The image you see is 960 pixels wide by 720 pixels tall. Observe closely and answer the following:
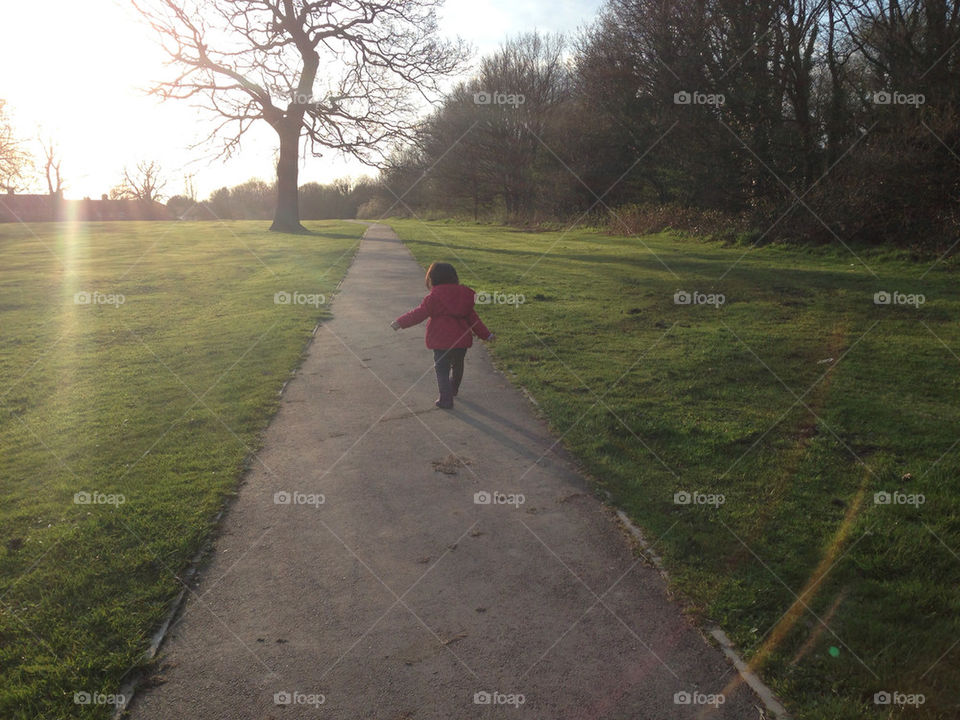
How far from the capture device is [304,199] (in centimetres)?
7138

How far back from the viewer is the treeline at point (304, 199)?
67.8 m

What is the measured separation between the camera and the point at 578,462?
18.8ft

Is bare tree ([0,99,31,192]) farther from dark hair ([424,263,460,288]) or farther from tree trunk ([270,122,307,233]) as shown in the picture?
dark hair ([424,263,460,288])

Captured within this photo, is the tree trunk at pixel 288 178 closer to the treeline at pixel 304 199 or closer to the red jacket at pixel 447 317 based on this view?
the red jacket at pixel 447 317

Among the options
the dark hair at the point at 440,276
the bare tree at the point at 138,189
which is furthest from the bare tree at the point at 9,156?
the dark hair at the point at 440,276

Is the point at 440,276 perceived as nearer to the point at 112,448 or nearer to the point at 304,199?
the point at 112,448

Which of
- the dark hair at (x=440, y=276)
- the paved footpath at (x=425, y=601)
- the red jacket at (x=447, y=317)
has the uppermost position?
the dark hair at (x=440, y=276)

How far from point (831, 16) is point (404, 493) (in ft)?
83.5

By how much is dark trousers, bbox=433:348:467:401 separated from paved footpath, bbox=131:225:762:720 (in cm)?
79

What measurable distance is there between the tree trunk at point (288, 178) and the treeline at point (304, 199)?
3213 centimetres

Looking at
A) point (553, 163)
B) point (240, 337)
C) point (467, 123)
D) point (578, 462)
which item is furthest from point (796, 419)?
point (467, 123)

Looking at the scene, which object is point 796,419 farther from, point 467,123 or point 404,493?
point 467,123

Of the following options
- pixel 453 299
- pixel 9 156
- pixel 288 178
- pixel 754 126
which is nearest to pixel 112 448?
pixel 453 299

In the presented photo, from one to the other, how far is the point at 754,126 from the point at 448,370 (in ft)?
69.8
